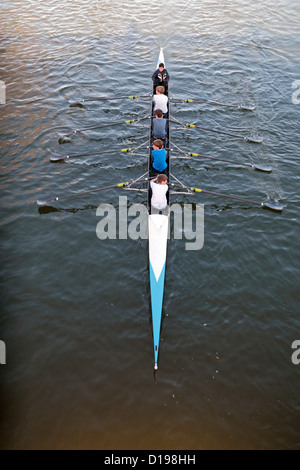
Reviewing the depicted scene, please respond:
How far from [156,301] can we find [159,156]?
5.55 metres

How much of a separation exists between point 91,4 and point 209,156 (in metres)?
22.2

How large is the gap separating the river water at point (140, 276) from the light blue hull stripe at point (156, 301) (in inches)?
17.0

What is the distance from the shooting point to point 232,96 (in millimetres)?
19656

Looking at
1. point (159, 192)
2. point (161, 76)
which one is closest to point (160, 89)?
point (161, 76)

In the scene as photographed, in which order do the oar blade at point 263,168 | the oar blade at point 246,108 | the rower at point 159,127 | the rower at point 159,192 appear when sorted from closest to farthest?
the rower at point 159,192 → the rower at point 159,127 → the oar blade at point 263,168 → the oar blade at point 246,108

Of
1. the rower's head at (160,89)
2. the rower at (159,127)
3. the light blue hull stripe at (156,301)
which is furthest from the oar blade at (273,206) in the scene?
the rower's head at (160,89)

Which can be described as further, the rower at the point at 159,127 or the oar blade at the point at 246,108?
the oar blade at the point at 246,108

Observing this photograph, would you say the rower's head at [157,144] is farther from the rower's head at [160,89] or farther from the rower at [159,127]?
the rower's head at [160,89]

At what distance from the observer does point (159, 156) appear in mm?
13094

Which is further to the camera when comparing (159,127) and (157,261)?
(159,127)

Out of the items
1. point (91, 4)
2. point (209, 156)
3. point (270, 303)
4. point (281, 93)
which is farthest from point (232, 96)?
point (91, 4)

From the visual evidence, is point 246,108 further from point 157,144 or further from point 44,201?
point 44,201

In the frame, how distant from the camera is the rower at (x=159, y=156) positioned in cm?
1288

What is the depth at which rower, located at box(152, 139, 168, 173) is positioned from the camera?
42.2 ft
